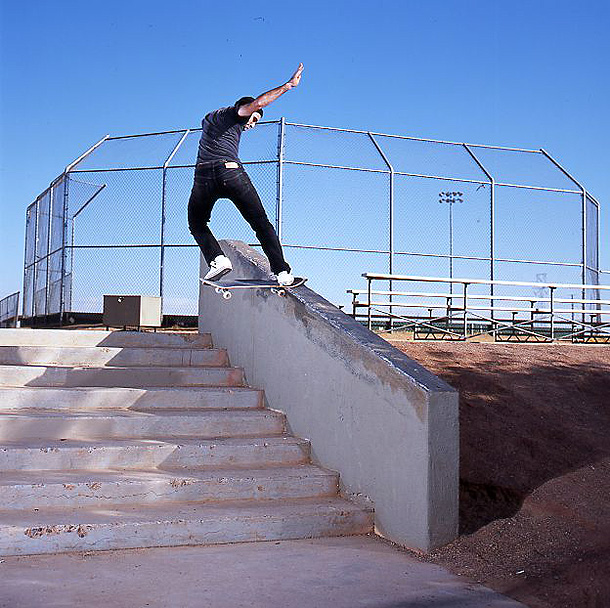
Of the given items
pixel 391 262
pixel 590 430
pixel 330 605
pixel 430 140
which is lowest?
pixel 330 605

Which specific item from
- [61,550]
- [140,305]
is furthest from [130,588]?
[140,305]

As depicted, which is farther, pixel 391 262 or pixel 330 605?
pixel 391 262

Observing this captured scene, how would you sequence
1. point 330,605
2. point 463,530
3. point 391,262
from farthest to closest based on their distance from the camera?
point 391,262 → point 463,530 → point 330,605

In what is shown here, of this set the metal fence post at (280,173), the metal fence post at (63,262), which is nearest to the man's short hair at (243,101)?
the metal fence post at (280,173)

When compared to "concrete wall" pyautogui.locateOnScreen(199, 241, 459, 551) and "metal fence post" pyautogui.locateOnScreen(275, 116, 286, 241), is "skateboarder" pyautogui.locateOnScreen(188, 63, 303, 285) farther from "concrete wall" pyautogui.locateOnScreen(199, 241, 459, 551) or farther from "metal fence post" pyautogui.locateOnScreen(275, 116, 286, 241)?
"metal fence post" pyautogui.locateOnScreen(275, 116, 286, 241)

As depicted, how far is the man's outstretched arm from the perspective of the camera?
17.9 ft

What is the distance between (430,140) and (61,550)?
11.7m

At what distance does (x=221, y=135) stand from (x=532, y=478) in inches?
134

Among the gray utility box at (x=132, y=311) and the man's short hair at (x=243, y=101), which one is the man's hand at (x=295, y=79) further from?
the gray utility box at (x=132, y=311)

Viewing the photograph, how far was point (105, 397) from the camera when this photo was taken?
5.85 m

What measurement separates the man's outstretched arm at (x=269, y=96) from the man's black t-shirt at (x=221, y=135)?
117 mm

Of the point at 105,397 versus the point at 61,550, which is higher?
the point at 105,397

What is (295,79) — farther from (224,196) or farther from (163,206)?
(163,206)

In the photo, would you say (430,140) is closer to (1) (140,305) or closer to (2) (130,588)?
(1) (140,305)
